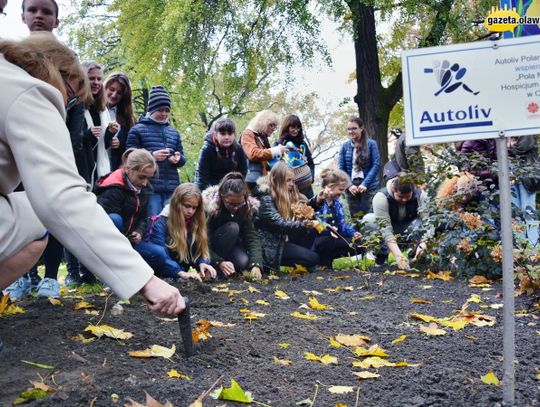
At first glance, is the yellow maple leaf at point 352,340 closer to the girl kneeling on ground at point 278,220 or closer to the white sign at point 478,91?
the white sign at point 478,91

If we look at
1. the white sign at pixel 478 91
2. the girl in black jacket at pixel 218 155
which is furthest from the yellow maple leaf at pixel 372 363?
the girl in black jacket at pixel 218 155

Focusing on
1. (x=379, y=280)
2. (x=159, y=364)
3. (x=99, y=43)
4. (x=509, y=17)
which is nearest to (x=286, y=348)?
(x=159, y=364)

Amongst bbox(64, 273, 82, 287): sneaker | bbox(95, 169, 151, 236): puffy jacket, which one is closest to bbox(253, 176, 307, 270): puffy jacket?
bbox(95, 169, 151, 236): puffy jacket

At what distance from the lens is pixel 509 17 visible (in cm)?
403

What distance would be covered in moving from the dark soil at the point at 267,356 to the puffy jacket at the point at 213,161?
2.22m

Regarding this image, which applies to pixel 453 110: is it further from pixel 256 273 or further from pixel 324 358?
pixel 256 273

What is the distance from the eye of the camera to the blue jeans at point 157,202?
543 centimetres

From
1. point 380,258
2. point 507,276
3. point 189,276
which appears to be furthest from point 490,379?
point 380,258

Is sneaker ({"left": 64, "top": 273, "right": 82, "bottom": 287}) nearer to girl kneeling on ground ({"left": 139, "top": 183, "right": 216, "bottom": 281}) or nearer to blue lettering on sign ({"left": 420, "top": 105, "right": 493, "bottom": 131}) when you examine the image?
girl kneeling on ground ({"left": 139, "top": 183, "right": 216, "bottom": 281})

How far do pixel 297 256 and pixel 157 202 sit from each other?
4.77 ft

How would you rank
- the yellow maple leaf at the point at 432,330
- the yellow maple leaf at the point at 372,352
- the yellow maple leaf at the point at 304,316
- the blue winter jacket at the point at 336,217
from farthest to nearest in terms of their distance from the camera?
the blue winter jacket at the point at 336,217
the yellow maple leaf at the point at 304,316
the yellow maple leaf at the point at 432,330
the yellow maple leaf at the point at 372,352

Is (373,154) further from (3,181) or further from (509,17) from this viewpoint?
(3,181)

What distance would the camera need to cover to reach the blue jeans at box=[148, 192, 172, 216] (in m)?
5.43

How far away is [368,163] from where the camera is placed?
7082 millimetres
